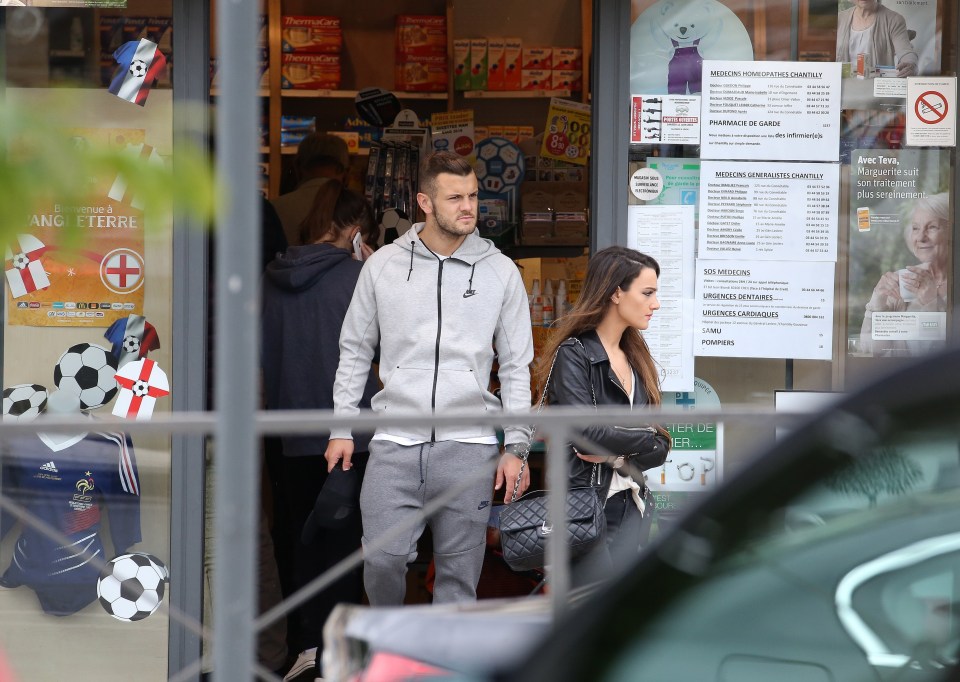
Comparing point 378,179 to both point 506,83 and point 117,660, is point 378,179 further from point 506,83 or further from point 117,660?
point 117,660

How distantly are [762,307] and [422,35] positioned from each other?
328cm

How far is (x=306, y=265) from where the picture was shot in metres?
4.96

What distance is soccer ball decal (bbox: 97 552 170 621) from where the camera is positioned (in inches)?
185

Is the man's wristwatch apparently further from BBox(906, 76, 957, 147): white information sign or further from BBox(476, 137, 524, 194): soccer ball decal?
BBox(476, 137, 524, 194): soccer ball decal

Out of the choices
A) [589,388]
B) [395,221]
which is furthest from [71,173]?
[395,221]

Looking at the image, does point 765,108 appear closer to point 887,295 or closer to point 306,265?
point 887,295

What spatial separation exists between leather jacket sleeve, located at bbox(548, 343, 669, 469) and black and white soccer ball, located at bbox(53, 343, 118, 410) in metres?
1.72

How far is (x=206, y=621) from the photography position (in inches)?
191

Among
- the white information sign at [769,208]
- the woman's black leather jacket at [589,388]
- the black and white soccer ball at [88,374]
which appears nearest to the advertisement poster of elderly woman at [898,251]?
the white information sign at [769,208]

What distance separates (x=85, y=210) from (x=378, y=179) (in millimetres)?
5391

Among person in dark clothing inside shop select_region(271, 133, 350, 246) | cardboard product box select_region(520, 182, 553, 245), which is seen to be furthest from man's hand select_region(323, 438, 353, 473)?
cardboard product box select_region(520, 182, 553, 245)

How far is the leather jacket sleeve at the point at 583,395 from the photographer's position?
3875 millimetres

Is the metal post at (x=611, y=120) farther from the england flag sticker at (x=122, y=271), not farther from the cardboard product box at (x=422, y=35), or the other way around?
the cardboard product box at (x=422, y=35)

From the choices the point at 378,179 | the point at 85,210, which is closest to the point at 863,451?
the point at 85,210
